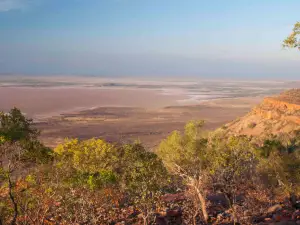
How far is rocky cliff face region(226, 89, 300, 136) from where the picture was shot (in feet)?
161

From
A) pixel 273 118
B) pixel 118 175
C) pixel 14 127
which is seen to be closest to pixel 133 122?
pixel 273 118

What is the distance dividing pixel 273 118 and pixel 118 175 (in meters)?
43.1

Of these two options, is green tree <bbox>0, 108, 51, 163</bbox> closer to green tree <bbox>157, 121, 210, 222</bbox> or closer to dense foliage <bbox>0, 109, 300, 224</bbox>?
dense foliage <bbox>0, 109, 300, 224</bbox>

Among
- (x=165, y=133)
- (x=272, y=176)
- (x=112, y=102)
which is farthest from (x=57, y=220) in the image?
(x=112, y=102)

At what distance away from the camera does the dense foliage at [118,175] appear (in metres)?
14.4

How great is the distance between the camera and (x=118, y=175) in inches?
684

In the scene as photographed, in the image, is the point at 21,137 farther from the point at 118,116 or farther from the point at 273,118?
the point at 118,116

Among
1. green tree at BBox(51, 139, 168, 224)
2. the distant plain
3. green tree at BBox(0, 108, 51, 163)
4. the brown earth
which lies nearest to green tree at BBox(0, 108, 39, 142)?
green tree at BBox(0, 108, 51, 163)

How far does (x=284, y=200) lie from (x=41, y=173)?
1740cm

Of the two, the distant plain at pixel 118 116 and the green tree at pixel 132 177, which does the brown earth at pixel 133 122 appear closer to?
the distant plain at pixel 118 116

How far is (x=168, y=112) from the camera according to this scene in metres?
95.9

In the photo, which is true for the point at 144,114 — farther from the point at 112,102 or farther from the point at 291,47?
the point at 291,47

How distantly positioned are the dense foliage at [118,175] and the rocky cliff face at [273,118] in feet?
84.6

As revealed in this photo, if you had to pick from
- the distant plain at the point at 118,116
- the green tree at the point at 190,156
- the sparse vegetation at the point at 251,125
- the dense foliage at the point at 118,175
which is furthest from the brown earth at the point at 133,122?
the green tree at the point at 190,156
